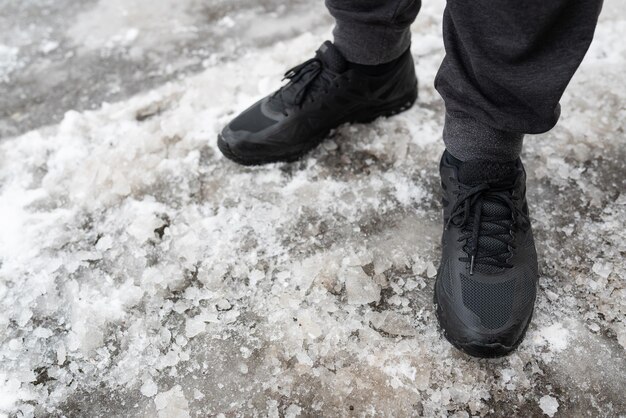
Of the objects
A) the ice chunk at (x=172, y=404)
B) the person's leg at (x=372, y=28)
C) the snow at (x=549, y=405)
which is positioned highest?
the person's leg at (x=372, y=28)

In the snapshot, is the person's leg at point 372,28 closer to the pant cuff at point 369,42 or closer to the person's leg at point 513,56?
the pant cuff at point 369,42

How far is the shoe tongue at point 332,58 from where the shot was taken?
1.41 meters

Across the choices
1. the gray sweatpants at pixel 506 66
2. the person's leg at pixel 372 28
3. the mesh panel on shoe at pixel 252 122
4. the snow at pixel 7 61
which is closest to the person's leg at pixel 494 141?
the gray sweatpants at pixel 506 66

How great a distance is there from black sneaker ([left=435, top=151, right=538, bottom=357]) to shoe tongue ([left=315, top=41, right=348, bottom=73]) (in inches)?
17.8

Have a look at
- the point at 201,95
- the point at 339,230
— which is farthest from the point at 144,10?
the point at 339,230

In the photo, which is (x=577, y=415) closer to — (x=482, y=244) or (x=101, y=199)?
→ (x=482, y=244)

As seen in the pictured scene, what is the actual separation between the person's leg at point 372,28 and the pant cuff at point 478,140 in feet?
1.05

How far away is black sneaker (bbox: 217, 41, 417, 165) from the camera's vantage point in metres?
1.43

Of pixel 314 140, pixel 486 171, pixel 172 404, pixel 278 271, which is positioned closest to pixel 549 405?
pixel 486 171

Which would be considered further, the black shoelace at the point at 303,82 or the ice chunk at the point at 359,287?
the black shoelace at the point at 303,82

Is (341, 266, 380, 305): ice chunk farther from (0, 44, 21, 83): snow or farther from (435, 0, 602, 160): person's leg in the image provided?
(0, 44, 21, 83): snow

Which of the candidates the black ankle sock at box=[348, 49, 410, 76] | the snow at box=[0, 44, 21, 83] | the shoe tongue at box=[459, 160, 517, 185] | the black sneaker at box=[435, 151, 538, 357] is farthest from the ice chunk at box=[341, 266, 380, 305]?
the snow at box=[0, 44, 21, 83]

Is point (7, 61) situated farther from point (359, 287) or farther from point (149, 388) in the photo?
point (359, 287)

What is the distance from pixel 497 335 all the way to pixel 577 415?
0.21 meters
